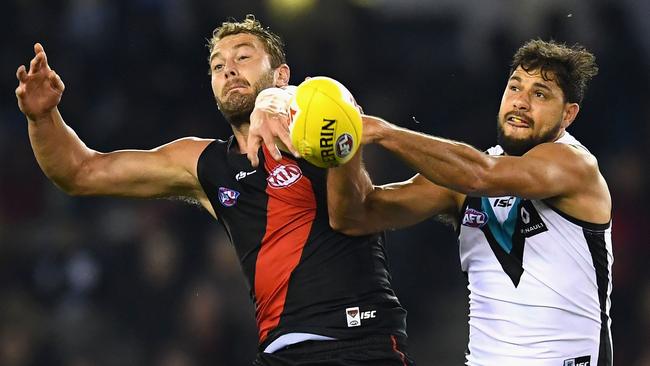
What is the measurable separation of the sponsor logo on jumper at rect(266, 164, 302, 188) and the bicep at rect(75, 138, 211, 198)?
1.62 feet

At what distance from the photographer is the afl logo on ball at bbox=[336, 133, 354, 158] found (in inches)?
147

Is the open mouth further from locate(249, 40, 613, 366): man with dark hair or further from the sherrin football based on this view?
the sherrin football

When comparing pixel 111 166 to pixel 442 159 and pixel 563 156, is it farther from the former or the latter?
pixel 563 156

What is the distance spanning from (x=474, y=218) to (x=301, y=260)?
0.91 meters

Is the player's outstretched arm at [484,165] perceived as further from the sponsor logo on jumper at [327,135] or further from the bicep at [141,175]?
the bicep at [141,175]

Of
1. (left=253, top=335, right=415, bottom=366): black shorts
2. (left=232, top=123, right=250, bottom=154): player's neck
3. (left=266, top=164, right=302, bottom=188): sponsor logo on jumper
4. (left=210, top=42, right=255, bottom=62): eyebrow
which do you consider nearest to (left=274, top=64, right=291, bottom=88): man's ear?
(left=210, top=42, right=255, bottom=62): eyebrow

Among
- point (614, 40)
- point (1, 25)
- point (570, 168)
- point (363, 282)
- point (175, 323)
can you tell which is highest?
point (1, 25)

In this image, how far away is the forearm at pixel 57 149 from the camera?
478 centimetres

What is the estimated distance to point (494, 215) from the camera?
4.75 m

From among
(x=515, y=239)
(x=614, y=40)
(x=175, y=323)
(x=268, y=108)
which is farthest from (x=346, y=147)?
(x=614, y=40)

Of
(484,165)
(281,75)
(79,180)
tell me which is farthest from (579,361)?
(79,180)

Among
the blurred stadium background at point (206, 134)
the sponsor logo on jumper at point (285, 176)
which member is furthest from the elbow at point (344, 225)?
the blurred stadium background at point (206, 134)

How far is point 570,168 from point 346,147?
1259mm

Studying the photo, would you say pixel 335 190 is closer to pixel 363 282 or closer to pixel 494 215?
pixel 363 282
